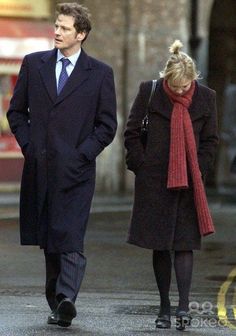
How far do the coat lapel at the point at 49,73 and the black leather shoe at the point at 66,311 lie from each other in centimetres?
123

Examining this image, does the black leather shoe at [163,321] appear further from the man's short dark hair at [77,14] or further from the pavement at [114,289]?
the man's short dark hair at [77,14]

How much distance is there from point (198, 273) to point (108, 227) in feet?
13.0

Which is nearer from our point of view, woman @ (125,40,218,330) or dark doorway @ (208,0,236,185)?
woman @ (125,40,218,330)

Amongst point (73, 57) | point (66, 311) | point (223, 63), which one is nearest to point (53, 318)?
point (66, 311)

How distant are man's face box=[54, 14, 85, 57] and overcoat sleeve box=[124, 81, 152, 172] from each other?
507mm

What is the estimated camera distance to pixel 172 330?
7.54m

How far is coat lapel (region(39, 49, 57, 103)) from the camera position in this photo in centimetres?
758

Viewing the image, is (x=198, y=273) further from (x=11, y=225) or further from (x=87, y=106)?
(x=11, y=225)

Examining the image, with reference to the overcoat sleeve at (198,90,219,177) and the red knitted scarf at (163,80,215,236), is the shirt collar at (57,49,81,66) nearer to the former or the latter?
the red knitted scarf at (163,80,215,236)

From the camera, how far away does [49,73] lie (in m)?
7.62

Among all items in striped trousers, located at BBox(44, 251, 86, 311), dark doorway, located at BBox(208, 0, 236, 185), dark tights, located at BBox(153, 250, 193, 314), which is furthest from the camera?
dark doorway, located at BBox(208, 0, 236, 185)

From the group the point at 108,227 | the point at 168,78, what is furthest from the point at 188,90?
the point at 108,227

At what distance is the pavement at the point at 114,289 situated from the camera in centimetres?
761

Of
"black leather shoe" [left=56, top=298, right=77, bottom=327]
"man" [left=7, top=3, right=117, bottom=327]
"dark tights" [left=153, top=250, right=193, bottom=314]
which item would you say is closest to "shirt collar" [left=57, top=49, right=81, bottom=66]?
"man" [left=7, top=3, right=117, bottom=327]
